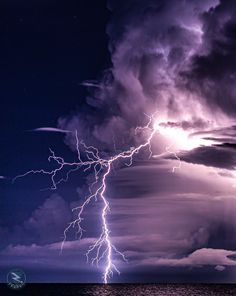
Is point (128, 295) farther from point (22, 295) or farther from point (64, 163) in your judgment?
point (64, 163)

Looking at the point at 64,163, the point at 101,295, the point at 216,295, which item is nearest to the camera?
the point at 64,163

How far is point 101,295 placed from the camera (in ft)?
200

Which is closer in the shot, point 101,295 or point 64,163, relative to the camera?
point 64,163

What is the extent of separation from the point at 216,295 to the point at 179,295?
4.68 metres

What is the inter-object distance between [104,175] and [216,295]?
3667cm

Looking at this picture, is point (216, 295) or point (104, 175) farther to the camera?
point (216, 295)

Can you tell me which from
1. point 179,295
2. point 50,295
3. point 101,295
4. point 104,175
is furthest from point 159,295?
point 104,175

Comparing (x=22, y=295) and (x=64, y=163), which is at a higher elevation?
(x=22, y=295)

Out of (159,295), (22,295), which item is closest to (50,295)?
(22,295)

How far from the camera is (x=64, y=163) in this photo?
32594 mm

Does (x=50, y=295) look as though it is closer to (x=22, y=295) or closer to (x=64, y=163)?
(x=22, y=295)

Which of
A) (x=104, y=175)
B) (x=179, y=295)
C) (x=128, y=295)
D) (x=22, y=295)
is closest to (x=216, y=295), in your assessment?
(x=179, y=295)

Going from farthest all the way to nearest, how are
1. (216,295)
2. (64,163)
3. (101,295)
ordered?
(216,295) → (101,295) → (64,163)

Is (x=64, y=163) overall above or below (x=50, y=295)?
below
